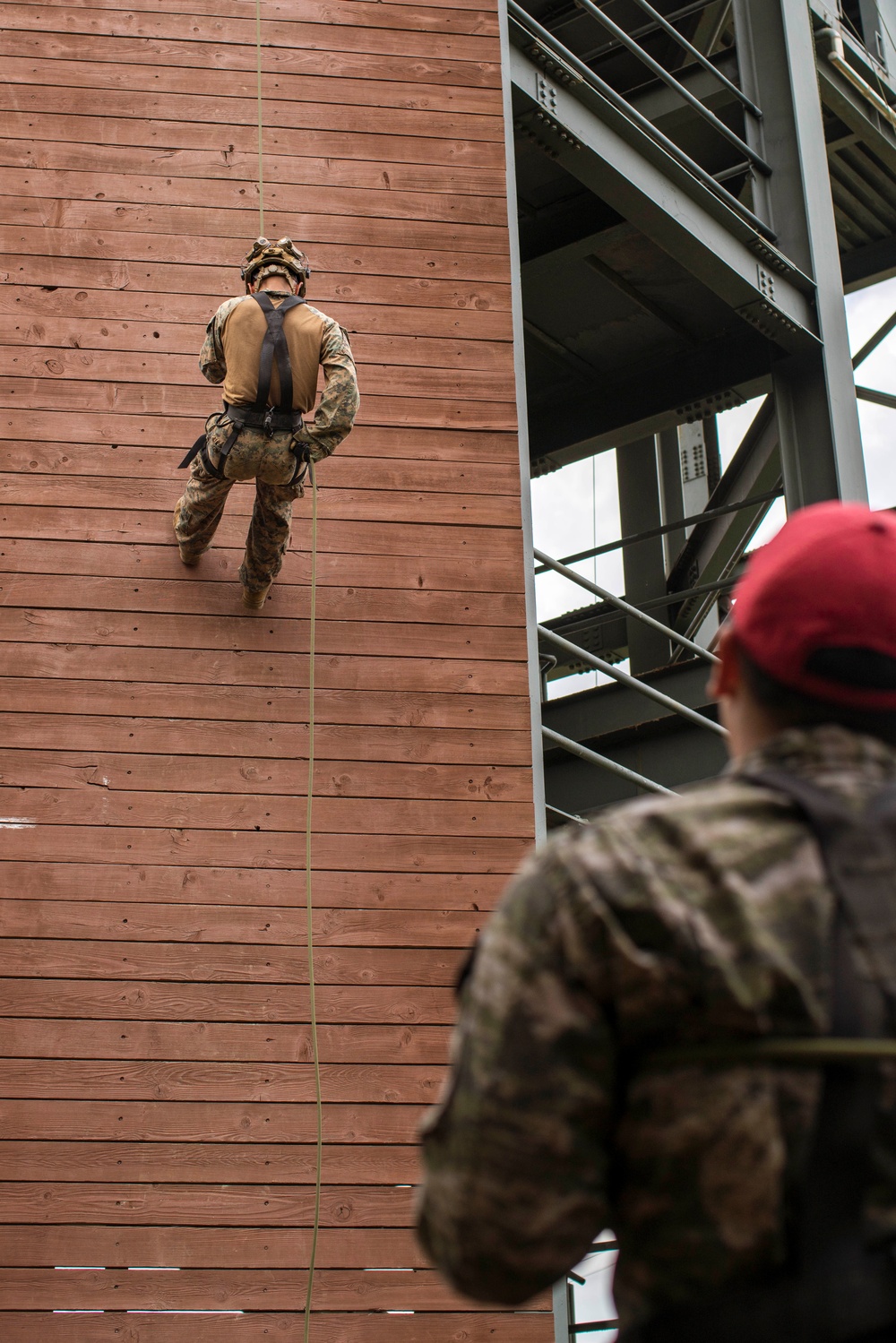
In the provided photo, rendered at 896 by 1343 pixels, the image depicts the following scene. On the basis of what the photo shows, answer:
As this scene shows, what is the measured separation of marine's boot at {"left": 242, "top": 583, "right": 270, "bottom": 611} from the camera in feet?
19.9

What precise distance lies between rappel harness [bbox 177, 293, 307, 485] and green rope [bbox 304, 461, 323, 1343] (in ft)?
0.59

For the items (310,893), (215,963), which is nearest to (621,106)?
(310,893)

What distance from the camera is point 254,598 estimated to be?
6.09 metres

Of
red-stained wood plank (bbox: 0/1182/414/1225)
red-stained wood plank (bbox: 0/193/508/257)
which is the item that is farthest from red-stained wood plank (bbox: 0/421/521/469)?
red-stained wood plank (bbox: 0/1182/414/1225)

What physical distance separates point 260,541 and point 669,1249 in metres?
4.81

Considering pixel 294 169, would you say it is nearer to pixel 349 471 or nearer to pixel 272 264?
pixel 272 264

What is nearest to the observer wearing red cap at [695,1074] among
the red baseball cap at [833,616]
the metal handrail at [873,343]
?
the red baseball cap at [833,616]

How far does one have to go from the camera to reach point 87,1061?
5352mm

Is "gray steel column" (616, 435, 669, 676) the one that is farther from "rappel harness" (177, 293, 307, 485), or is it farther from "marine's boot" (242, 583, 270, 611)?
"rappel harness" (177, 293, 307, 485)

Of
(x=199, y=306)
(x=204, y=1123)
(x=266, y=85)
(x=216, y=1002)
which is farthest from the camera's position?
(x=266, y=85)

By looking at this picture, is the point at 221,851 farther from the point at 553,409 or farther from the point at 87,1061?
the point at 553,409

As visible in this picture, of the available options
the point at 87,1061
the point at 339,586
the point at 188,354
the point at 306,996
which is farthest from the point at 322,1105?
the point at 188,354

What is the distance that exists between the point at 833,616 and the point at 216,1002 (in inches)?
175

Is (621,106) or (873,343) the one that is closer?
(621,106)
